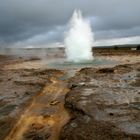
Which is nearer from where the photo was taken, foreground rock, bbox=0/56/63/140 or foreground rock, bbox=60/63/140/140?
foreground rock, bbox=60/63/140/140

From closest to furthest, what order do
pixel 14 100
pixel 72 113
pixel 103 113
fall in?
pixel 103 113, pixel 72 113, pixel 14 100

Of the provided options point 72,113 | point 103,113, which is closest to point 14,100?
point 72,113

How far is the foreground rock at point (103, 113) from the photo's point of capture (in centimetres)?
563

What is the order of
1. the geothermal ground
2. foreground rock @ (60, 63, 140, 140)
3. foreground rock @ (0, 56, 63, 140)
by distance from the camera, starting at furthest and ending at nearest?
foreground rock @ (0, 56, 63, 140)
the geothermal ground
foreground rock @ (60, 63, 140, 140)

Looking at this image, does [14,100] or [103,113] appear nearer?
[103,113]

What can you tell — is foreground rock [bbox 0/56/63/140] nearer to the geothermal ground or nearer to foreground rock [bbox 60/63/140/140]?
the geothermal ground

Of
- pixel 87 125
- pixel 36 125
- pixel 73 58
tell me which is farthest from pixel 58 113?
pixel 73 58

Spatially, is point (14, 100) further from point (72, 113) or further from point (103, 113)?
point (103, 113)

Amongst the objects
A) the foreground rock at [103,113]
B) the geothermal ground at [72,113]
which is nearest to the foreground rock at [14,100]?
the geothermal ground at [72,113]

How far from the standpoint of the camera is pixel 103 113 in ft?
23.4

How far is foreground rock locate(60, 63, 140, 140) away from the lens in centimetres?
563

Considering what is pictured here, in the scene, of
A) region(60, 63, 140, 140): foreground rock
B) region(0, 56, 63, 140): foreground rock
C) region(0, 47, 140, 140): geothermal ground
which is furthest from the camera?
region(0, 56, 63, 140): foreground rock

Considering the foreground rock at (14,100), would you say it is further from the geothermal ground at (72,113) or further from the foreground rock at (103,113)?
the foreground rock at (103,113)

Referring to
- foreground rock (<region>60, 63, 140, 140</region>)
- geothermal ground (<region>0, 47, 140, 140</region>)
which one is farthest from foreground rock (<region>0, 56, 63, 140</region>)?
foreground rock (<region>60, 63, 140, 140</region>)
